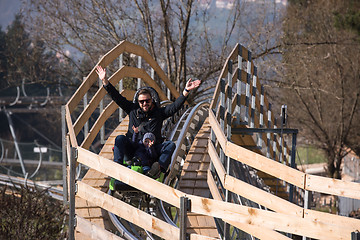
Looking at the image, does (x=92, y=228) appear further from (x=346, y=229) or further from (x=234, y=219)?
(x=346, y=229)

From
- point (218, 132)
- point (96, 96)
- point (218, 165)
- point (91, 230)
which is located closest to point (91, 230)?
point (91, 230)

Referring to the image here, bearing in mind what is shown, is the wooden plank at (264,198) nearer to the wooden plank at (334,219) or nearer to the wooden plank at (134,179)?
the wooden plank at (334,219)

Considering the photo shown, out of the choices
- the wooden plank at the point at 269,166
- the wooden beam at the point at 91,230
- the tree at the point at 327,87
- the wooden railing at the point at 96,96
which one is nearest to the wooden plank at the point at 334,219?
the wooden plank at the point at 269,166

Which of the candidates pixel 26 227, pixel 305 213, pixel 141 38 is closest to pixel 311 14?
pixel 141 38

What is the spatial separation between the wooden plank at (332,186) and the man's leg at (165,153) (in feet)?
8.55

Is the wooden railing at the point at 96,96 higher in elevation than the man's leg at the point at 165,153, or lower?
higher

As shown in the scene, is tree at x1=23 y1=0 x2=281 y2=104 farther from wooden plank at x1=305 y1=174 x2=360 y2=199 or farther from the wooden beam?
wooden plank at x1=305 y1=174 x2=360 y2=199

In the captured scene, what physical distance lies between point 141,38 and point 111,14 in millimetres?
1294

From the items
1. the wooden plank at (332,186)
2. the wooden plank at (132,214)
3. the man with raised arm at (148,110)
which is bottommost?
the wooden plank at (132,214)

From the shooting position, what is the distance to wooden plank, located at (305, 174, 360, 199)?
5191mm

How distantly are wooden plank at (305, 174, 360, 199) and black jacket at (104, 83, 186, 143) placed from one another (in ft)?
9.83

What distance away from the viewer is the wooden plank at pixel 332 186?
17.0 feet

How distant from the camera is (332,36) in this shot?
2233 centimetres

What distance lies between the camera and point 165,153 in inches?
300
